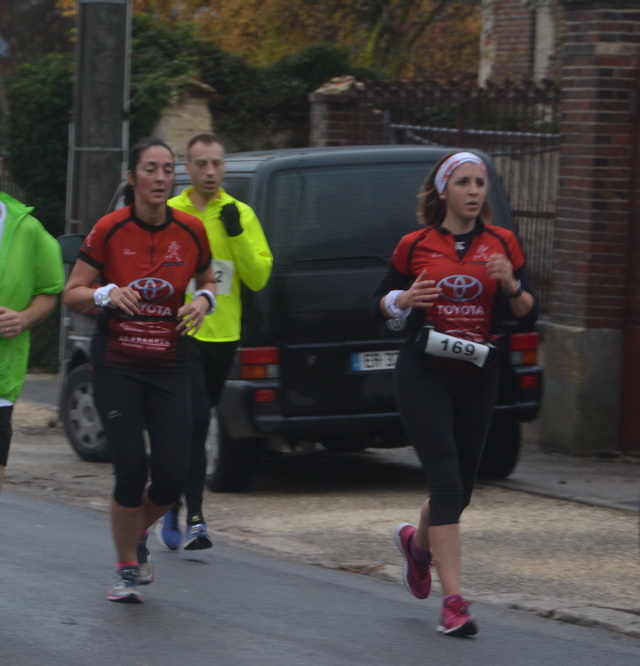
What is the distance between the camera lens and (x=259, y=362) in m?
8.42

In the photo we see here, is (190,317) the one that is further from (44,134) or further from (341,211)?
(44,134)

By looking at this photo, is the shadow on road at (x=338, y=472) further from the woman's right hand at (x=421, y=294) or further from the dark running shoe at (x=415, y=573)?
the woman's right hand at (x=421, y=294)

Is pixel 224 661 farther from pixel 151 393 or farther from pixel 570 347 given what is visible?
pixel 570 347

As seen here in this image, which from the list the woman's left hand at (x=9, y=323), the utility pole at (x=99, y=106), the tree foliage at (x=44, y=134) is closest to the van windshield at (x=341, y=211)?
the woman's left hand at (x=9, y=323)

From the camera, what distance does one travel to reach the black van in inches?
332

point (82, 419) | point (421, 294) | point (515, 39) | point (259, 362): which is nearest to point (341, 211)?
point (259, 362)

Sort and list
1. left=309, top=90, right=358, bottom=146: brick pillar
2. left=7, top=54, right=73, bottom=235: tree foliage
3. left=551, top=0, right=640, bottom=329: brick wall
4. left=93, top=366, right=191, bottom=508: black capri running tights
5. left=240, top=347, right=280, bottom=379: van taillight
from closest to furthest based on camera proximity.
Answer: left=93, top=366, right=191, bottom=508: black capri running tights, left=240, top=347, right=280, bottom=379: van taillight, left=551, top=0, right=640, bottom=329: brick wall, left=309, top=90, right=358, bottom=146: brick pillar, left=7, top=54, right=73, bottom=235: tree foliage

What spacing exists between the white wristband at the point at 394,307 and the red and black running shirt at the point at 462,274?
76 millimetres

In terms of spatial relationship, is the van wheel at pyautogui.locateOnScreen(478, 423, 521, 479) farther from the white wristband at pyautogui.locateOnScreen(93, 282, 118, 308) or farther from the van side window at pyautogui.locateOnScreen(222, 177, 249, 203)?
the white wristband at pyautogui.locateOnScreen(93, 282, 118, 308)

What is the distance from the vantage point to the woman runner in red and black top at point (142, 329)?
576cm

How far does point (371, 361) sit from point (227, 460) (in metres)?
1.00

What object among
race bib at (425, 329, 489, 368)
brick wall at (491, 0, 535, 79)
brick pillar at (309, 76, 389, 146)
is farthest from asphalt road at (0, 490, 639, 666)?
brick wall at (491, 0, 535, 79)

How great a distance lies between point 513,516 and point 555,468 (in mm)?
1922

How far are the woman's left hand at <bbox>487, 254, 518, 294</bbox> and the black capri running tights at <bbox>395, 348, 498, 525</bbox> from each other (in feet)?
1.25
